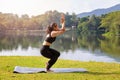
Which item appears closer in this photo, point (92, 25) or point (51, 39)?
point (51, 39)

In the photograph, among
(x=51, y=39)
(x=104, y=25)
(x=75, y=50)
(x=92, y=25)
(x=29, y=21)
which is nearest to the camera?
(x=51, y=39)

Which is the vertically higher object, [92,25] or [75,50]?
[75,50]

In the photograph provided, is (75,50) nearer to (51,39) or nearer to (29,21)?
(51,39)

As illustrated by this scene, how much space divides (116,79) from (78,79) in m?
1.26

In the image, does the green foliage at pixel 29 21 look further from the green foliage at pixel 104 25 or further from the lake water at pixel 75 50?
the lake water at pixel 75 50

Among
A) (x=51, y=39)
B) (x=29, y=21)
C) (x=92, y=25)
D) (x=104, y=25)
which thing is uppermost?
(x=51, y=39)

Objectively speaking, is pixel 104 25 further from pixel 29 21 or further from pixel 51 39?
pixel 51 39

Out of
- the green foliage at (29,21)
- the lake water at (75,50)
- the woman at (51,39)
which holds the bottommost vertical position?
the green foliage at (29,21)

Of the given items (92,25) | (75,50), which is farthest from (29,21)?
(75,50)

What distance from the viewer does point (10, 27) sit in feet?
512

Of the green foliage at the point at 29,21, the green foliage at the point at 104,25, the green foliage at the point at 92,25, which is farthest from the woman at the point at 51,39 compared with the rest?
the green foliage at the point at 29,21

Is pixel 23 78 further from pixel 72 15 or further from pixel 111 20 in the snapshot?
pixel 72 15

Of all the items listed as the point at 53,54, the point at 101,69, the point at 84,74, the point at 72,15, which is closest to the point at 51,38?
the point at 53,54

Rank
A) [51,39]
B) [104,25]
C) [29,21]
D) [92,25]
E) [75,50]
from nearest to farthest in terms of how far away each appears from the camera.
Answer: [51,39], [75,50], [104,25], [92,25], [29,21]
